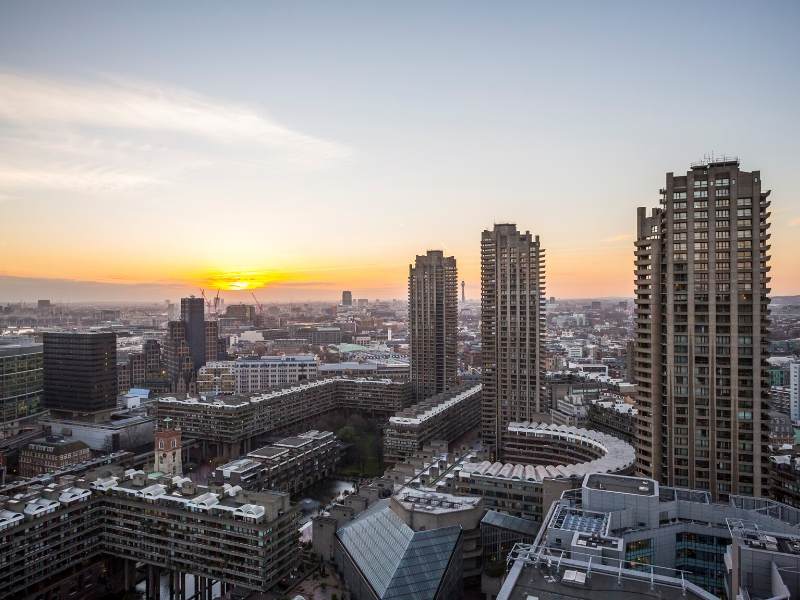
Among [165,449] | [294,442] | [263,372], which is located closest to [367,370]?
[263,372]

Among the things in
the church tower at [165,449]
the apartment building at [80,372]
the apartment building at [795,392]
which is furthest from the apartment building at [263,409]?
the apartment building at [795,392]

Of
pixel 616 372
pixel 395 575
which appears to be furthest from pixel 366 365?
pixel 395 575

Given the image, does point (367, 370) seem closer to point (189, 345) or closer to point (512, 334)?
point (189, 345)

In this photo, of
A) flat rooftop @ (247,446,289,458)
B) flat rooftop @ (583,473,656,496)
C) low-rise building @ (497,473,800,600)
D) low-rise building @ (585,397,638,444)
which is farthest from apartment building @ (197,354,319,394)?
low-rise building @ (497,473,800,600)

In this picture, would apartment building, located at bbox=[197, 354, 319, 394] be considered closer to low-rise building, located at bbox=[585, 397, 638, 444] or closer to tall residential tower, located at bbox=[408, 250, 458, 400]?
tall residential tower, located at bbox=[408, 250, 458, 400]

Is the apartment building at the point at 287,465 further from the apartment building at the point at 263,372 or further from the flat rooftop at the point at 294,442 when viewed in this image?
the apartment building at the point at 263,372
